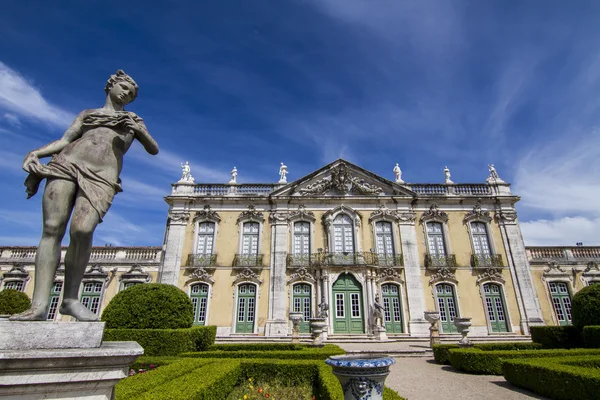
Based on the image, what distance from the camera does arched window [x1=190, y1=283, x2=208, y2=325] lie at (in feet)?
56.4

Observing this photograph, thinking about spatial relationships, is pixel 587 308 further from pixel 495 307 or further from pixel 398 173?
pixel 398 173

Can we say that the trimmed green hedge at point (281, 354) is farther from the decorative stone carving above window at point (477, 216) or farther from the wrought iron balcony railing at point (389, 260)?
the decorative stone carving above window at point (477, 216)

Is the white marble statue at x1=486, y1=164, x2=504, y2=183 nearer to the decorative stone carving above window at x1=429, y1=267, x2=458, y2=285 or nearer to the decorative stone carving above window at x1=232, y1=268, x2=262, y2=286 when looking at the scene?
the decorative stone carving above window at x1=429, y1=267, x2=458, y2=285

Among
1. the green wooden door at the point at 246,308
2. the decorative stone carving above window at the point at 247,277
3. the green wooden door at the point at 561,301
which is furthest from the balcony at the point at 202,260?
the green wooden door at the point at 561,301

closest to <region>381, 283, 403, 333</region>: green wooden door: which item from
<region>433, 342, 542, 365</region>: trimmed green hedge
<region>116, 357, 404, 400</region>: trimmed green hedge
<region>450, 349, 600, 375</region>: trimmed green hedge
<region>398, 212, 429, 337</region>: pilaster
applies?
<region>398, 212, 429, 337</region>: pilaster

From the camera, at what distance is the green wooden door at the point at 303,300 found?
676 inches

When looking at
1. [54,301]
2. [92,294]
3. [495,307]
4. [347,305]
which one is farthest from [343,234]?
[54,301]

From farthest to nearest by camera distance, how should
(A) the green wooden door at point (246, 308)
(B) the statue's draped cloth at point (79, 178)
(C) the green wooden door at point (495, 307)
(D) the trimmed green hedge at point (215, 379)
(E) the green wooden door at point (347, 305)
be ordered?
(A) the green wooden door at point (246, 308) < (C) the green wooden door at point (495, 307) < (E) the green wooden door at point (347, 305) < (D) the trimmed green hedge at point (215, 379) < (B) the statue's draped cloth at point (79, 178)

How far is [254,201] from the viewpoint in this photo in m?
19.6

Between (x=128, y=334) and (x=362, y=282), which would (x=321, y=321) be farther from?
(x=128, y=334)

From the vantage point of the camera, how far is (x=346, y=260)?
58.7 ft

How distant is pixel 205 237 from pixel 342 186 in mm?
8656

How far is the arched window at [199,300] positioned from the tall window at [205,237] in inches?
76.0

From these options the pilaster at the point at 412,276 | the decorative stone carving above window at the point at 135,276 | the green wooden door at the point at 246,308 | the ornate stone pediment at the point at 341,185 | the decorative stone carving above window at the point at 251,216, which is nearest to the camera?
the pilaster at the point at 412,276
